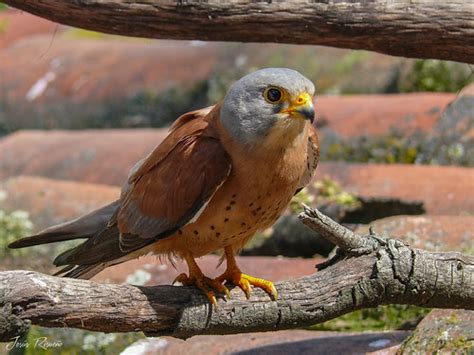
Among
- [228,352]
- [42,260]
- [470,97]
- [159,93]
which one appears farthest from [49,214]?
[159,93]

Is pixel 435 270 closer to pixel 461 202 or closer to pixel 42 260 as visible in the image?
pixel 461 202

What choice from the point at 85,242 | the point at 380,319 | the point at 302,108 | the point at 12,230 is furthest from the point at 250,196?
the point at 12,230

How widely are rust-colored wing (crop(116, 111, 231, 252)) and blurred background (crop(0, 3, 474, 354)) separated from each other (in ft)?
3.36

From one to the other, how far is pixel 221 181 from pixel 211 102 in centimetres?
752

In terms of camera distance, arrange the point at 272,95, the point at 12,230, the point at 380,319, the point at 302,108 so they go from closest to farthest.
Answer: the point at 302,108 → the point at 272,95 → the point at 380,319 → the point at 12,230

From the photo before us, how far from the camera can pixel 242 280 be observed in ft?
15.4

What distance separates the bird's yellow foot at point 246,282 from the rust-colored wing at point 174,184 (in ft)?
1.26

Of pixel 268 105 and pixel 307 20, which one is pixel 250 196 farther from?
pixel 307 20

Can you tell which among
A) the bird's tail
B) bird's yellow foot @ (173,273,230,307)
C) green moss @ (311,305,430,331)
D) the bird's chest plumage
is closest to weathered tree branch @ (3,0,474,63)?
the bird's chest plumage

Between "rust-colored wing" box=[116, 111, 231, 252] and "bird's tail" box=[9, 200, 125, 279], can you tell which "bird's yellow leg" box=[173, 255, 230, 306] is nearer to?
"rust-colored wing" box=[116, 111, 231, 252]

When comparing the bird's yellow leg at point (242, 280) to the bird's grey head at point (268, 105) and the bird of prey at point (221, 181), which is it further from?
the bird's grey head at point (268, 105)

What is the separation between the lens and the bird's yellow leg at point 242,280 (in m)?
4.46

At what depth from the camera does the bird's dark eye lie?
4332 millimetres

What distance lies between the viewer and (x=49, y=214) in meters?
7.71
